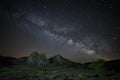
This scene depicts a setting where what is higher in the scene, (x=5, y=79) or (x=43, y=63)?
(x=43, y=63)

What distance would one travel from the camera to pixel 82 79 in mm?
60031

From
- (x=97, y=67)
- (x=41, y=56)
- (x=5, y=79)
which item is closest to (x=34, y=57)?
(x=41, y=56)

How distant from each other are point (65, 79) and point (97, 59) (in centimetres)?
2436

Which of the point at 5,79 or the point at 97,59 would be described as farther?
the point at 97,59

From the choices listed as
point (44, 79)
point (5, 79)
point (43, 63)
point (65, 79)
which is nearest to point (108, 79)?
point (65, 79)

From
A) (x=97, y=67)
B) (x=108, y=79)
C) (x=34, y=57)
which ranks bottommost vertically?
(x=108, y=79)

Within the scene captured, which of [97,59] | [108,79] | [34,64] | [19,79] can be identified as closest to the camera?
[19,79]

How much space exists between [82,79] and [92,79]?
3.32m

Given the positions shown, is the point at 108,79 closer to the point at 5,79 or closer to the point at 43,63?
the point at 5,79

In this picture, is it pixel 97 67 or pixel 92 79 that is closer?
pixel 92 79

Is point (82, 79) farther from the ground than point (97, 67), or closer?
closer

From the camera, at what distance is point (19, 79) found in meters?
57.1

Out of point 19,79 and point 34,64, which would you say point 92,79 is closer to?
point 19,79

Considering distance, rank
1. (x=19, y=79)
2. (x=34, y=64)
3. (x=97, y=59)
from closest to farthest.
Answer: (x=19, y=79), (x=97, y=59), (x=34, y=64)
